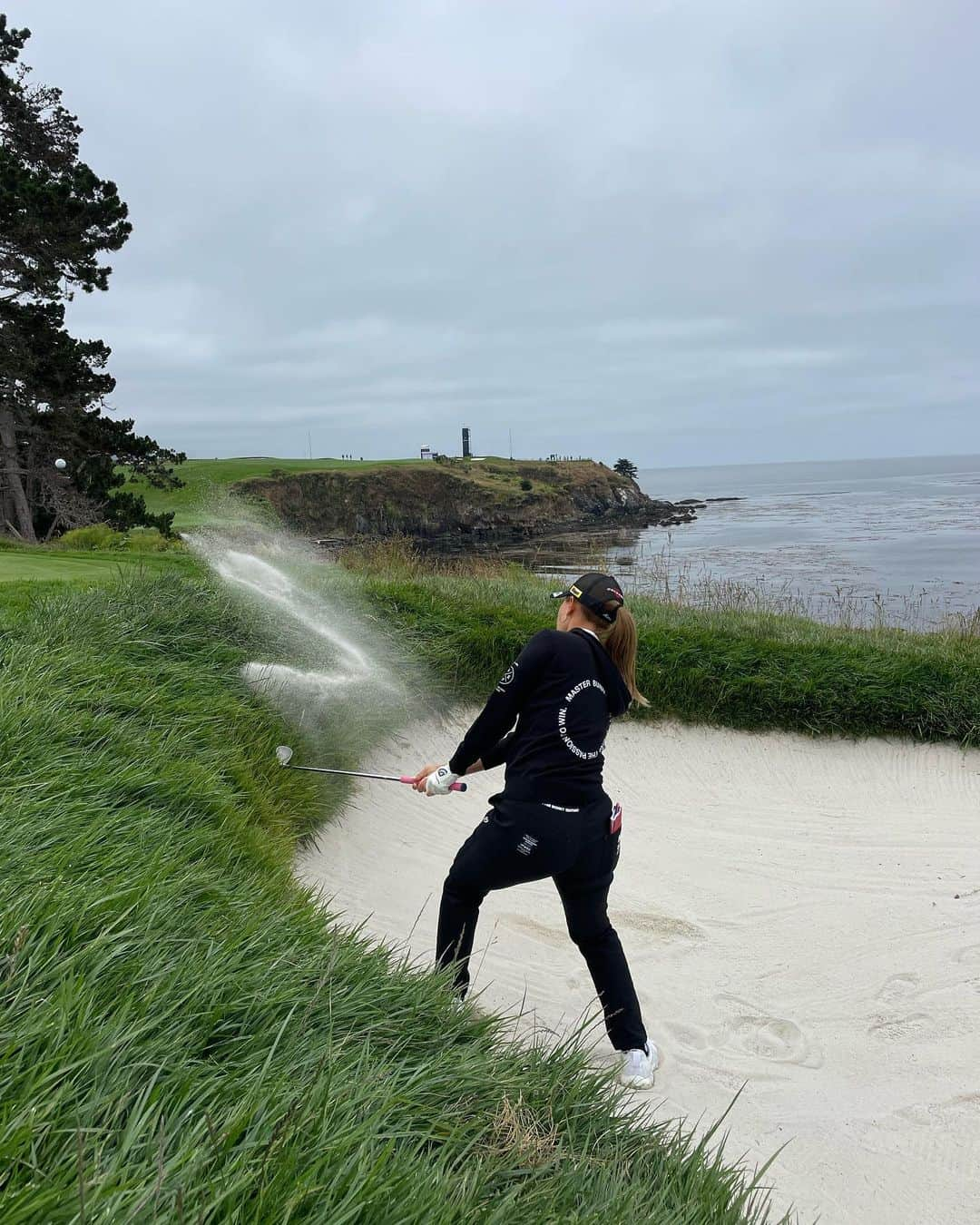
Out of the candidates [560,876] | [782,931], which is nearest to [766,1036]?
[782,931]

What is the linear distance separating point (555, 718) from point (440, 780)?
718mm

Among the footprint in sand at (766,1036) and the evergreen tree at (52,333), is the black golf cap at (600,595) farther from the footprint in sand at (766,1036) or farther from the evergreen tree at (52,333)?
the evergreen tree at (52,333)

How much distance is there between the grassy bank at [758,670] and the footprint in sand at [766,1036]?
3.55 m

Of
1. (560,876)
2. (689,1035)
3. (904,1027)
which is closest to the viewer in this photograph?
(560,876)

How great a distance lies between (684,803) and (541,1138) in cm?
522

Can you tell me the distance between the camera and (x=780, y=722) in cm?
805

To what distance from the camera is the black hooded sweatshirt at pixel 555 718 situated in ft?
11.9

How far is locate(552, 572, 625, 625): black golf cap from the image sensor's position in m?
3.84

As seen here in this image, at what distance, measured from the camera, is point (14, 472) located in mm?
22797

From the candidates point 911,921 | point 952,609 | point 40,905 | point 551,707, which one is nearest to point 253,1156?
point 40,905

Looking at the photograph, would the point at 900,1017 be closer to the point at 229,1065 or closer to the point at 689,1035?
the point at 689,1035

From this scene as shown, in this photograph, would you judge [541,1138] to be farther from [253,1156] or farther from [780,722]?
[780,722]

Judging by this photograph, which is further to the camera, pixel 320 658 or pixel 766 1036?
pixel 320 658

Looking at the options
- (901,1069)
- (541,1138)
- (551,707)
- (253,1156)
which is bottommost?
(901,1069)
